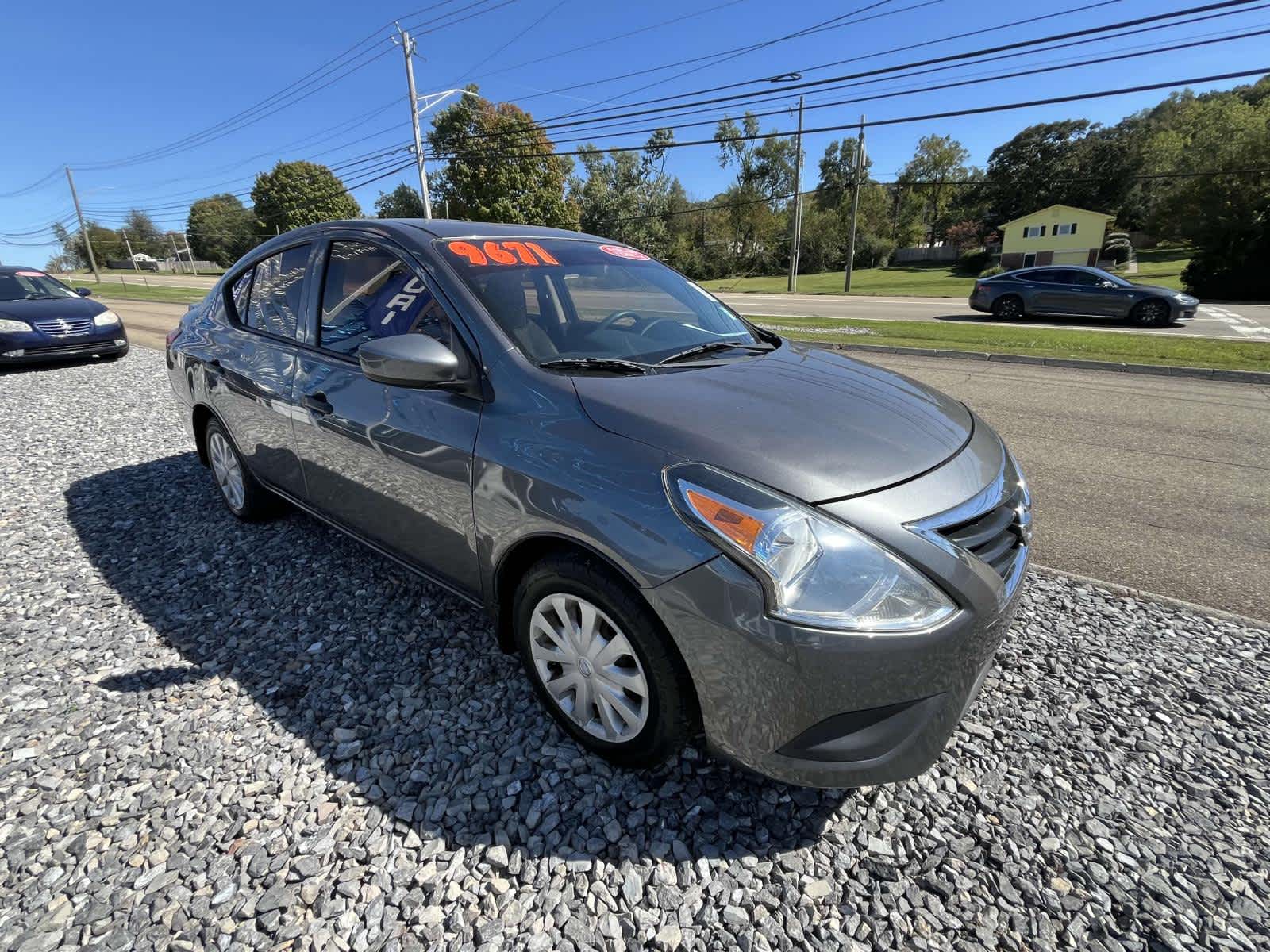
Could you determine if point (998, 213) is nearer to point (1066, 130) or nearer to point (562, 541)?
point (1066, 130)

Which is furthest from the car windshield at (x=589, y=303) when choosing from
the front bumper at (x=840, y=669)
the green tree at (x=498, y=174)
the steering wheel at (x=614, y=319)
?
the green tree at (x=498, y=174)

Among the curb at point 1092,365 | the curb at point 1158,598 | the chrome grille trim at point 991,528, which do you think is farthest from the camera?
the curb at point 1092,365

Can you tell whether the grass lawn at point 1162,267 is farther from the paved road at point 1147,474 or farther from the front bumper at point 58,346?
the front bumper at point 58,346

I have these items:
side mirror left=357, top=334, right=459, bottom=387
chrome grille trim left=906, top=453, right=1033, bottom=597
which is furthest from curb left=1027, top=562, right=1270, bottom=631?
side mirror left=357, top=334, right=459, bottom=387

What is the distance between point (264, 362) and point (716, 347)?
2336mm

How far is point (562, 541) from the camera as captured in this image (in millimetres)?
1964

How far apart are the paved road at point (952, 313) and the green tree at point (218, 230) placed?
84.1 m

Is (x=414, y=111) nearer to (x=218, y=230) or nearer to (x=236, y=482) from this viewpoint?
(x=236, y=482)

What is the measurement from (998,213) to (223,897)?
7910cm

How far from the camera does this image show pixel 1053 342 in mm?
11703

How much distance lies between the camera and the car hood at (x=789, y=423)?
1.76 m

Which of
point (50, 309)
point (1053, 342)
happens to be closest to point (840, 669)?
point (50, 309)

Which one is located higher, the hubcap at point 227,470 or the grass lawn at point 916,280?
the hubcap at point 227,470

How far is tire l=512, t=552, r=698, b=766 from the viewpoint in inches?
71.1
